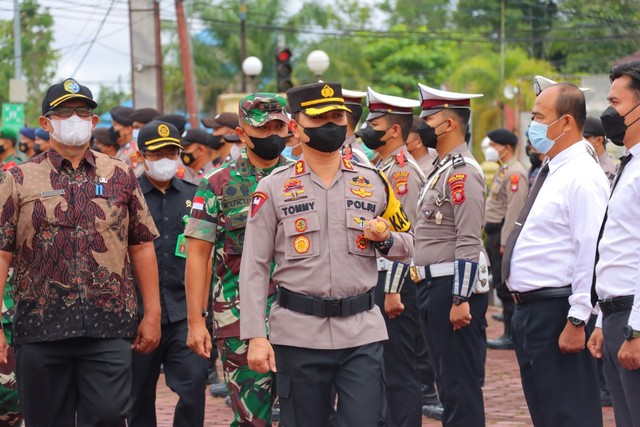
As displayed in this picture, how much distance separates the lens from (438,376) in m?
7.57

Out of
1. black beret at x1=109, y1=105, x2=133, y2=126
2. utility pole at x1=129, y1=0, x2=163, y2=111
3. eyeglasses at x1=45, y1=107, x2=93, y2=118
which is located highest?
utility pole at x1=129, y1=0, x2=163, y2=111

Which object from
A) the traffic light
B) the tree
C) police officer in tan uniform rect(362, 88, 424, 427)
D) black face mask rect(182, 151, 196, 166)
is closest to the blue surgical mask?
police officer in tan uniform rect(362, 88, 424, 427)

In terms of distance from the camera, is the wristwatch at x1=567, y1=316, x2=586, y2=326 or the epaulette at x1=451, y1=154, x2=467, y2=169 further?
the epaulette at x1=451, y1=154, x2=467, y2=169

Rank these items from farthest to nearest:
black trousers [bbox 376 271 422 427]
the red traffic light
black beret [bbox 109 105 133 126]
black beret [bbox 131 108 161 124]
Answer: the red traffic light
black beret [bbox 131 108 161 124]
black beret [bbox 109 105 133 126]
black trousers [bbox 376 271 422 427]

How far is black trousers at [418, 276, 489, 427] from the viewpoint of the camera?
291 inches

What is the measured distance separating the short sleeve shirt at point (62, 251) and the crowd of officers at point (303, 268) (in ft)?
0.03

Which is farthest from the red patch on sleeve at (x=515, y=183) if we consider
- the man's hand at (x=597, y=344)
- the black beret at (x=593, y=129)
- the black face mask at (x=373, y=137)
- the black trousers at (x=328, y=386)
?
the black trousers at (x=328, y=386)

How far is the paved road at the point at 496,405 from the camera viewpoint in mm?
9273

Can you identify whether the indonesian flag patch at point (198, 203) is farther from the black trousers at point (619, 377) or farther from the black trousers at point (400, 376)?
the black trousers at point (619, 377)

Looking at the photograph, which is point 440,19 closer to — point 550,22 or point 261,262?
point 550,22

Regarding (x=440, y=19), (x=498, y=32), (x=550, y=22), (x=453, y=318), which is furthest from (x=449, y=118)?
(x=440, y=19)

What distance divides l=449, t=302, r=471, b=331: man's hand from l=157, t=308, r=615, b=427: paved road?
6.78 feet

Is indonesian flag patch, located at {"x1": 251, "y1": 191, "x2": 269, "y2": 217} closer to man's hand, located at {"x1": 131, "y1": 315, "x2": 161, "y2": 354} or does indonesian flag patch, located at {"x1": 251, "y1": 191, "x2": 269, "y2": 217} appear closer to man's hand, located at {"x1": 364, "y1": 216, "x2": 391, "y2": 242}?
man's hand, located at {"x1": 364, "y1": 216, "x2": 391, "y2": 242}

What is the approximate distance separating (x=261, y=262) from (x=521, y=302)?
1.55m
